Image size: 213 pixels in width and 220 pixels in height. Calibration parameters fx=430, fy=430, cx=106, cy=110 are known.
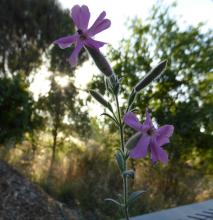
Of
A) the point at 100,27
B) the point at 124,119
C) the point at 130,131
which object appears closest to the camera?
the point at 124,119

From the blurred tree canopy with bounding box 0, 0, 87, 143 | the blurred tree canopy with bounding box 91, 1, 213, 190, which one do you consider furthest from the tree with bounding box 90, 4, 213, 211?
the blurred tree canopy with bounding box 0, 0, 87, 143

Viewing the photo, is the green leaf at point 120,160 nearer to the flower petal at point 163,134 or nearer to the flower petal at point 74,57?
the flower petal at point 163,134

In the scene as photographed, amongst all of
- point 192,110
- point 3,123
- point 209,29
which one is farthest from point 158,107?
point 3,123

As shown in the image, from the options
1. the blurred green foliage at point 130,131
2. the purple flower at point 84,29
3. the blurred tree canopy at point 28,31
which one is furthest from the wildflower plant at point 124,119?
the blurred tree canopy at point 28,31

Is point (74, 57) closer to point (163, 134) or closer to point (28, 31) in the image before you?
point (163, 134)

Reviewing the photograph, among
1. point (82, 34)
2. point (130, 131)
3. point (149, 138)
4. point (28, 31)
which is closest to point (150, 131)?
point (149, 138)

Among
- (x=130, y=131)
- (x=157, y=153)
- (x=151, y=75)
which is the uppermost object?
(x=130, y=131)

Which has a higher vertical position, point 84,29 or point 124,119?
point 84,29
